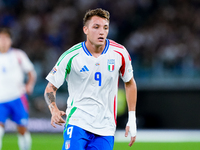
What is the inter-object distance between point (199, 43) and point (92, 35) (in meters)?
10.9

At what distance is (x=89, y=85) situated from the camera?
4.59 meters

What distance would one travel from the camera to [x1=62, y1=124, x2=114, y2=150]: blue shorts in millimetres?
4383

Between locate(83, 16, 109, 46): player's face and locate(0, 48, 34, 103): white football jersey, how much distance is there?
412 centimetres

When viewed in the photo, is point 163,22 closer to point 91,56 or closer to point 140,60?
point 140,60

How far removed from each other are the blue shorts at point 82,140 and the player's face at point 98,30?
1055mm

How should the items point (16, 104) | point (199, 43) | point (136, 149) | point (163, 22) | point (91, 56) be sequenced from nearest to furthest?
point (91, 56), point (16, 104), point (136, 149), point (199, 43), point (163, 22)

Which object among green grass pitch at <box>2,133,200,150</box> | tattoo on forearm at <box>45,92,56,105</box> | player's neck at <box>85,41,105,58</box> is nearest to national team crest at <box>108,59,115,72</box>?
player's neck at <box>85,41,105,58</box>

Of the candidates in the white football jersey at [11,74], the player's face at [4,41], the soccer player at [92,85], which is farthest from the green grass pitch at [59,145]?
the soccer player at [92,85]

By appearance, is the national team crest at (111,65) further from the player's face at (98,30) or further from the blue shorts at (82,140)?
the blue shorts at (82,140)

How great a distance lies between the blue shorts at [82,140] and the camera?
4.38 metres

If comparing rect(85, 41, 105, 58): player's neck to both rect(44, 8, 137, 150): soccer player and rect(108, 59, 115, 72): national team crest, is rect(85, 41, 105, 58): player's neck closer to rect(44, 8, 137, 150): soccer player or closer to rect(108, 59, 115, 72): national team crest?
rect(44, 8, 137, 150): soccer player

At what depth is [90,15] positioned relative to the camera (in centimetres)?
470

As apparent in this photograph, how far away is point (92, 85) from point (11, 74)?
4251 millimetres

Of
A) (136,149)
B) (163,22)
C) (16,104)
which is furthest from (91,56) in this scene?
(163,22)
